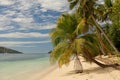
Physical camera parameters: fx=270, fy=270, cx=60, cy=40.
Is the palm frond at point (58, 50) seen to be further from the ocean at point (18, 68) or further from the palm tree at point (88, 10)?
the palm tree at point (88, 10)

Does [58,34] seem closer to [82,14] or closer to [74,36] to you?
[74,36]

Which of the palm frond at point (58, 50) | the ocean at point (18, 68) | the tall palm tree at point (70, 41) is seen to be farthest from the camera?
the ocean at point (18, 68)

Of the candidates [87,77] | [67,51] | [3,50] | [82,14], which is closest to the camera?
[87,77]

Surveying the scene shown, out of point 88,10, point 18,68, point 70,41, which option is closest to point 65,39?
point 70,41

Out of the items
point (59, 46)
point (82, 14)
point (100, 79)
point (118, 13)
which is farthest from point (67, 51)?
point (82, 14)

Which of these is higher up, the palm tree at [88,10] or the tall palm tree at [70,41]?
the palm tree at [88,10]

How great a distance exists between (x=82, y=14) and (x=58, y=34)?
6688 millimetres

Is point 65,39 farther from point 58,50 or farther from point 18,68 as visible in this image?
point 18,68

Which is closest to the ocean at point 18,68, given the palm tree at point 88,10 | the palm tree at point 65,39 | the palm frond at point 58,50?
the palm frond at point 58,50

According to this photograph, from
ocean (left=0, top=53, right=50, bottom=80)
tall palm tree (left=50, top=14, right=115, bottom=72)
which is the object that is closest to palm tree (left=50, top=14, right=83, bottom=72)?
tall palm tree (left=50, top=14, right=115, bottom=72)

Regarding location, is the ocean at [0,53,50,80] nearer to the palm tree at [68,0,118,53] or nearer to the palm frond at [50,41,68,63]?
the palm frond at [50,41,68,63]

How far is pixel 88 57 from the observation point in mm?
16469


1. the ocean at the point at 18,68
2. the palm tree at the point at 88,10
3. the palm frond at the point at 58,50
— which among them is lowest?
the ocean at the point at 18,68

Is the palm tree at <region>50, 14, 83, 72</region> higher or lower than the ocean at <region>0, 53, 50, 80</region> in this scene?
higher
